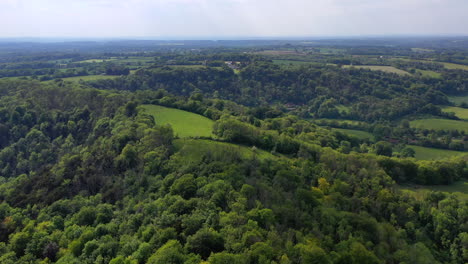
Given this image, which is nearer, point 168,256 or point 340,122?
point 168,256

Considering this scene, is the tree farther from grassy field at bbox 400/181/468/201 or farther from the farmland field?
the farmland field

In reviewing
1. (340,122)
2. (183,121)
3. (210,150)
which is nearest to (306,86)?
(340,122)

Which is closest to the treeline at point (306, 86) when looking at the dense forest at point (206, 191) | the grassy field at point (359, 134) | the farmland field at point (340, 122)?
the farmland field at point (340, 122)

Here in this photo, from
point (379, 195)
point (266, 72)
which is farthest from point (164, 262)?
point (266, 72)

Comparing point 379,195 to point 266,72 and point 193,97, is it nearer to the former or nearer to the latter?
point 193,97

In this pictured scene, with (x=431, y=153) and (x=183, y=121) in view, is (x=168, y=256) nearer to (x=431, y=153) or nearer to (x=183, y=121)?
(x=183, y=121)

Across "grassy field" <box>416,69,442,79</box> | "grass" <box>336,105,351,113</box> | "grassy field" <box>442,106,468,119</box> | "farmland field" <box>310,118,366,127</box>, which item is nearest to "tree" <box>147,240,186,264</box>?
"farmland field" <box>310,118,366,127</box>
